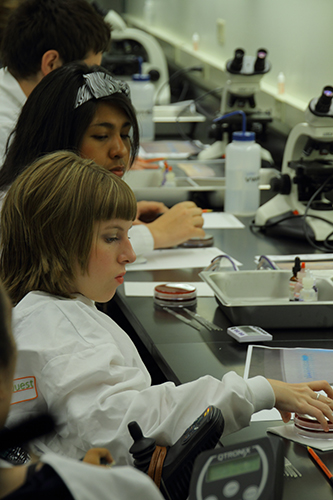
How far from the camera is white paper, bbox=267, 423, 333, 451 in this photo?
1.00 meters

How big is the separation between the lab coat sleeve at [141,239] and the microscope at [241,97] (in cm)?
107

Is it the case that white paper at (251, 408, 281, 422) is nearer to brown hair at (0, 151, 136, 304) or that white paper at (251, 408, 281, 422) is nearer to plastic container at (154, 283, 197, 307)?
brown hair at (0, 151, 136, 304)

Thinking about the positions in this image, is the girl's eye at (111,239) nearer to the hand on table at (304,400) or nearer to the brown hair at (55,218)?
the brown hair at (55,218)

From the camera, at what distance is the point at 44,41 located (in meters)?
2.28

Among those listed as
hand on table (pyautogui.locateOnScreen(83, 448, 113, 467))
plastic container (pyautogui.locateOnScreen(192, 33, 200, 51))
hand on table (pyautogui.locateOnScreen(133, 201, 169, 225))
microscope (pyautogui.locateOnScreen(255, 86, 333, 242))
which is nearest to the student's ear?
hand on table (pyautogui.locateOnScreen(133, 201, 169, 225))

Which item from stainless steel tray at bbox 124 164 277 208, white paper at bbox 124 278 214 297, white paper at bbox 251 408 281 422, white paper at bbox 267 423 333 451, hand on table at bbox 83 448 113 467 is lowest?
stainless steel tray at bbox 124 164 277 208

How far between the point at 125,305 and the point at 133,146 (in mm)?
532

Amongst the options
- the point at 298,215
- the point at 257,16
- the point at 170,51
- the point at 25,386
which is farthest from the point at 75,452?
the point at 170,51

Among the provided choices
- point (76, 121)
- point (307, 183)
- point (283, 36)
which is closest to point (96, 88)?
point (76, 121)

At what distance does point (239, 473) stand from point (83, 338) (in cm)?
45

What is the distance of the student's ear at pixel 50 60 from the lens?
89.1 inches

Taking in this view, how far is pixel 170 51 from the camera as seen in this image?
18.0 ft

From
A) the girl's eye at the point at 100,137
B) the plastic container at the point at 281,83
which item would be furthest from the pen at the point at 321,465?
the plastic container at the point at 281,83

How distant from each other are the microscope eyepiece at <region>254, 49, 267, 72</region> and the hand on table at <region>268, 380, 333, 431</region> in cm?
194
